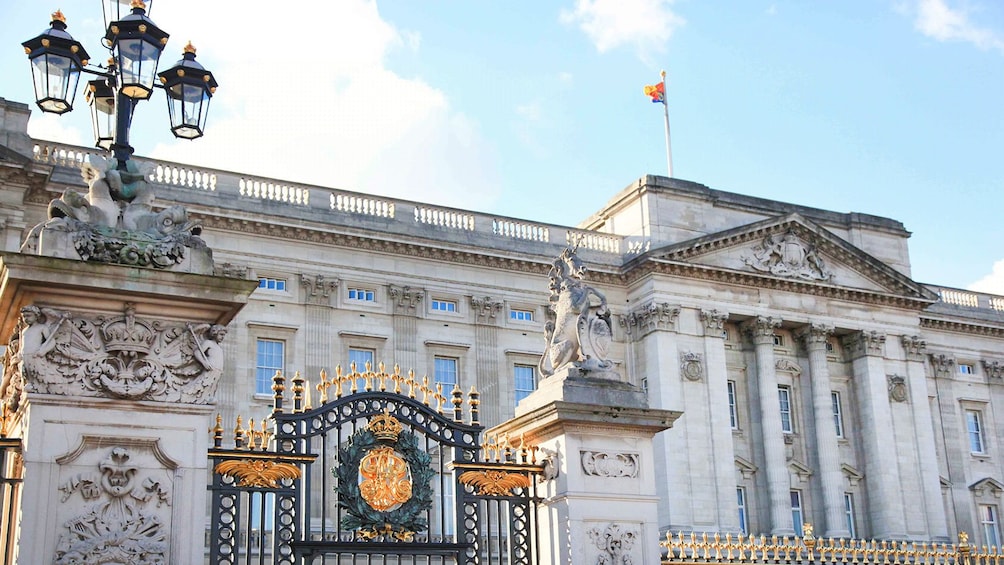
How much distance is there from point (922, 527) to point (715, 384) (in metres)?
10.2

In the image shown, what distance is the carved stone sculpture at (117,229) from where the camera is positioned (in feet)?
33.4

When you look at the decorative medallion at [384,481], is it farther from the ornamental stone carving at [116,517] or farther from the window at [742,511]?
the window at [742,511]

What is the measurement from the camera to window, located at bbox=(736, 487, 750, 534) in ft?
147

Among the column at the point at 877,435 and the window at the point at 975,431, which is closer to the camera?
the column at the point at 877,435

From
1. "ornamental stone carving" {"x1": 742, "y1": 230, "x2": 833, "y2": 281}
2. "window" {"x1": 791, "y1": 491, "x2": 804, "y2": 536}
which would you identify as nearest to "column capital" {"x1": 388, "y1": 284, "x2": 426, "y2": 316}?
"ornamental stone carving" {"x1": 742, "y1": 230, "x2": 833, "y2": 281}

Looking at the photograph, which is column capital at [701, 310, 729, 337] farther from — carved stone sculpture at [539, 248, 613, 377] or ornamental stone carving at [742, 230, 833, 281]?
carved stone sculpture at [539, 248, 613, 377]

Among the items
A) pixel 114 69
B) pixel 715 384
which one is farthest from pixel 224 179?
pixel 114 69

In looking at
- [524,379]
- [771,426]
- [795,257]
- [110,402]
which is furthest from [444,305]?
[110,402]

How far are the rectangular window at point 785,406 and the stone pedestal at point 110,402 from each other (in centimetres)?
3886

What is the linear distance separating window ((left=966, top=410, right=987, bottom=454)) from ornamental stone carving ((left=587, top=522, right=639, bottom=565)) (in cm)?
4446

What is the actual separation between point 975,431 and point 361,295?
28.9 m

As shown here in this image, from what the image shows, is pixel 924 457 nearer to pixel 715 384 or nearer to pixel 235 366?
pixel 715 384

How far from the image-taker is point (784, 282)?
4662 centimetres

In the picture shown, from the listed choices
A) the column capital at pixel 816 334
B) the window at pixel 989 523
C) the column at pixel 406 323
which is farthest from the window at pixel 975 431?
the column at pixel 406 323
